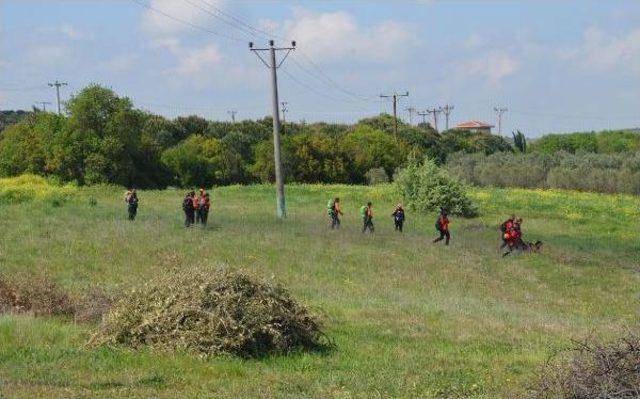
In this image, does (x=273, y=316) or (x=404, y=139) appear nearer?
(x=273, y=316)

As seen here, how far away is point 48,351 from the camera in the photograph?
37.5ft

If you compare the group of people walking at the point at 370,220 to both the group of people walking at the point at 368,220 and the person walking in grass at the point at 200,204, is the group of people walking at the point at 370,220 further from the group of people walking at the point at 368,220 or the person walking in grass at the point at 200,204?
the person walking in grass at the point at 200,204

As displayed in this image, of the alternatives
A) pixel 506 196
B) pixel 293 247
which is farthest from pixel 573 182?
pixel 293 247

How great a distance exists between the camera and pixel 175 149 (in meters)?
83.8

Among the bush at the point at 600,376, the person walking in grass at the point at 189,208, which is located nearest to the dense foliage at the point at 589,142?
the person walking in grass at the point at 189,208

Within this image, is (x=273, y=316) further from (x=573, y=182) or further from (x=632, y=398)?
(x=573, y=182)

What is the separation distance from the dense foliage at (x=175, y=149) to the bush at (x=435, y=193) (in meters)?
24.5

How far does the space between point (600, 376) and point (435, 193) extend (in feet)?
147

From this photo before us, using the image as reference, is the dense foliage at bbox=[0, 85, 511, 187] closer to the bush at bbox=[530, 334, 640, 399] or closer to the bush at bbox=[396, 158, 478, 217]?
the bush at bbox=[396, 158, 478, 217]

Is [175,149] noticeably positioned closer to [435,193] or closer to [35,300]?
[435,193]

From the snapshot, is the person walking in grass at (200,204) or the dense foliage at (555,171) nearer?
the person walking in grass at (200,204)

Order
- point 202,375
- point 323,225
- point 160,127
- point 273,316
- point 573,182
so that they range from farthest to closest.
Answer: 1. point 160,127
2. point 573,182
3. point 323,225
4. point 273,316
5. point 202,375

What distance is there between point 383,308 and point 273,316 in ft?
20.9

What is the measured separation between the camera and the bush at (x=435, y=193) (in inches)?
2058
